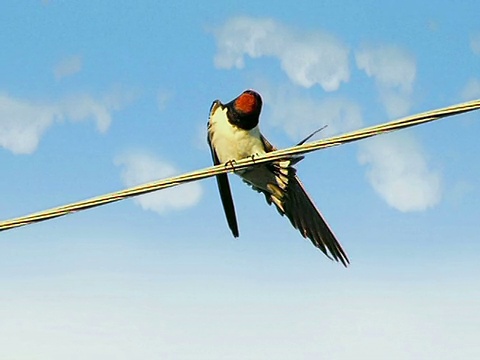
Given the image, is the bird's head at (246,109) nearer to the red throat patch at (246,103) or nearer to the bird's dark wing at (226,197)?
the red throat patch at (246,103)

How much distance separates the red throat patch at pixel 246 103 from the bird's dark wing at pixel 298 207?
0.71 feet

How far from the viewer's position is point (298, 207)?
177 inches

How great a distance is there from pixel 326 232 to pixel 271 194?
0.36 meters

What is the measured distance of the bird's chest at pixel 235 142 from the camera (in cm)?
435

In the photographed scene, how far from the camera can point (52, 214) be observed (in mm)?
2592

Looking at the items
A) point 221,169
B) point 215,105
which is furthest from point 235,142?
point 221,169

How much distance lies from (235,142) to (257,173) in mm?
194

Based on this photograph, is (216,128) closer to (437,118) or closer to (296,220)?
(296,220)

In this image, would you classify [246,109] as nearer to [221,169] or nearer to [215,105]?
[215,105]

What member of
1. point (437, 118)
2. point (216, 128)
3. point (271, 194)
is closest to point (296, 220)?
point (271, 194)

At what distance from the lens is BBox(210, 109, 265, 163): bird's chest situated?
4352 mm

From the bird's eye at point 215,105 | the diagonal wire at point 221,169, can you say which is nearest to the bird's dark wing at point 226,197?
the bird's eye at point 215,105

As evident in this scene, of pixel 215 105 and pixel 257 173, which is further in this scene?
pixel 215 105

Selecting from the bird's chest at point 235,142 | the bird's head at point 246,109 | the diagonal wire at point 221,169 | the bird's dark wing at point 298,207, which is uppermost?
the bird's head at point 246,109
